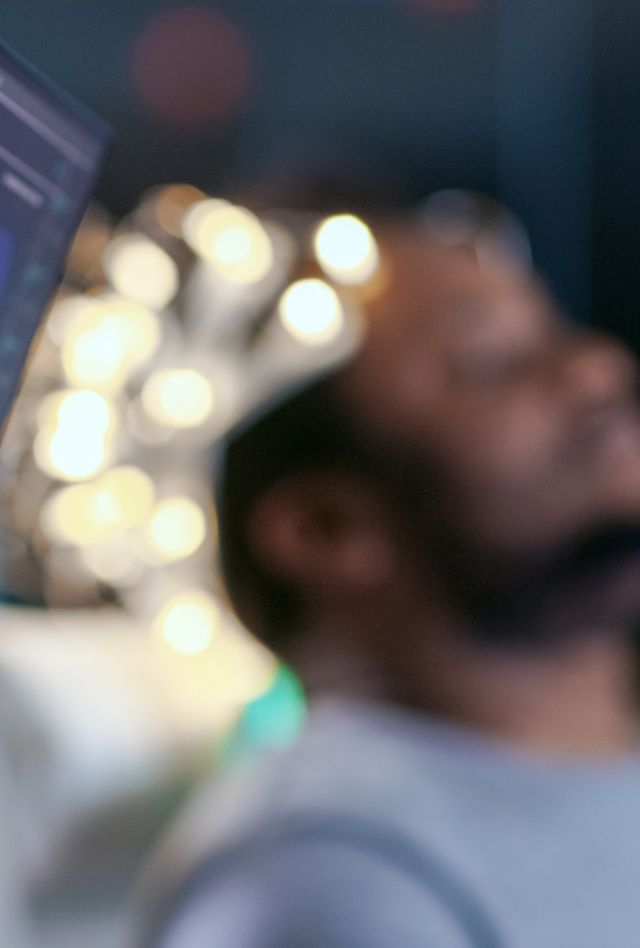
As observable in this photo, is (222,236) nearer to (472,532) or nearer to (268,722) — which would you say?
(472,532)

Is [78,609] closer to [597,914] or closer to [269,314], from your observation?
[269,314]

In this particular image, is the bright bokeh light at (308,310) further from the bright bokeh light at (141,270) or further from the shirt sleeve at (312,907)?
the shirt sleeve at (312,907)

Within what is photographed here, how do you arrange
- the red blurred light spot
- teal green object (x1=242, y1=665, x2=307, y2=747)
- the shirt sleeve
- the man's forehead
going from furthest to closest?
the red blurred light spot → teal green object (x1=242, y1=665, x2=307, y2=747) → the man's forehead → the shirt sleeve

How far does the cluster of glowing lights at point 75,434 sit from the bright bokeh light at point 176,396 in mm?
94

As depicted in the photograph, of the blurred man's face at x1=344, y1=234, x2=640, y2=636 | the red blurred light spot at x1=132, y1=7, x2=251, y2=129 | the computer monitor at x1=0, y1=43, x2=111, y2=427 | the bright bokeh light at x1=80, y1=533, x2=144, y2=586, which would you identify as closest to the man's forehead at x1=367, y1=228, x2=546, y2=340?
the blurred man's face at x1=344, y1=234, x2=640, y2=636

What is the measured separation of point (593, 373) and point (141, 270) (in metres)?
0.44

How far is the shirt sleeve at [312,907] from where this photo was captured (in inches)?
34.2

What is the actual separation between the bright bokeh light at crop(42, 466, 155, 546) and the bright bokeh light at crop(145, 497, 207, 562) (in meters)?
0.03

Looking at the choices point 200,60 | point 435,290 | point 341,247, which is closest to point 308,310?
point 341,247

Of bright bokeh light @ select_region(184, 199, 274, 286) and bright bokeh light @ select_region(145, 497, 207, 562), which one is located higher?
bright bokeh light @ select_region(184, 199, 274, 286)

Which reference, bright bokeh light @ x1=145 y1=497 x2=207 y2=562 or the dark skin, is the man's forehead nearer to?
the dark skin

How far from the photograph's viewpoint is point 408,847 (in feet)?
3.09

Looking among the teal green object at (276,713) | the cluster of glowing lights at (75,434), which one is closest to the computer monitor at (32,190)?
the cluster of glowing lights at (75,434)

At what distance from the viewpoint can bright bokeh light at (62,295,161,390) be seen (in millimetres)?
977
